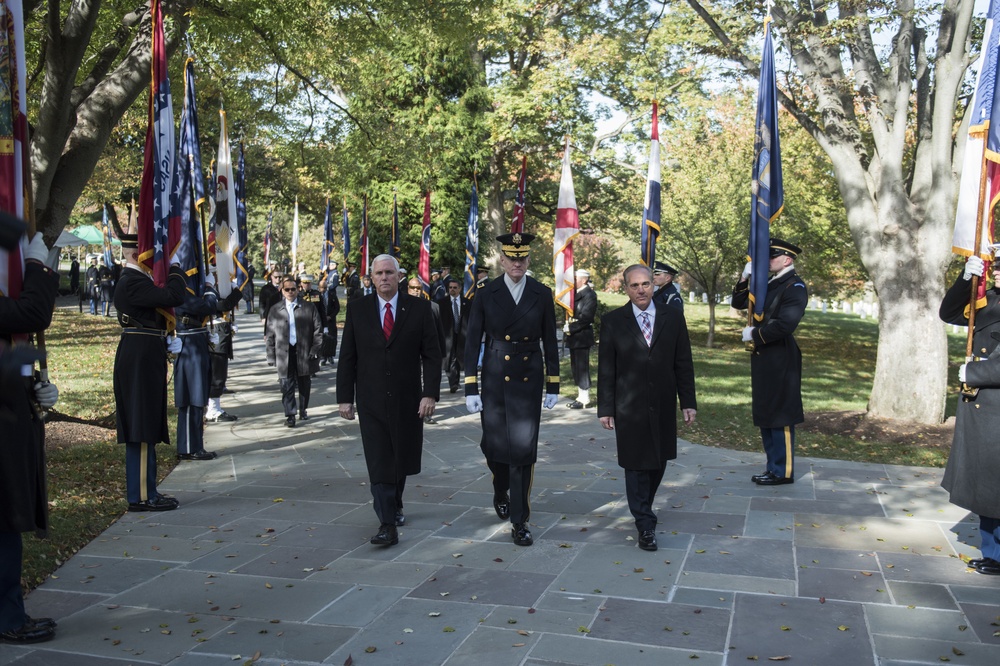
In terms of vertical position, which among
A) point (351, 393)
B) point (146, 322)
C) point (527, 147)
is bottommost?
point (351, 393)

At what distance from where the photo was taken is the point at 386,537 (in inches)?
268

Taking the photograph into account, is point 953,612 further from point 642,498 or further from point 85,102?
point 85,102

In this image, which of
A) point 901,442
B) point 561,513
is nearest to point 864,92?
point 901,442

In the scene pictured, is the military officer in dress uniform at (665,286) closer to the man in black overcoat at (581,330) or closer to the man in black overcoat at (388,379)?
the man in black overcoat at (581,330)

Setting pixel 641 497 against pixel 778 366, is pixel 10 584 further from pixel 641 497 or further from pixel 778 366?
pixel 778 366

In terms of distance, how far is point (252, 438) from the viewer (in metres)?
11.5

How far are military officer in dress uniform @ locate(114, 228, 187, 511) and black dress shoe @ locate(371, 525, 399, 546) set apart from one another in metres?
2.23

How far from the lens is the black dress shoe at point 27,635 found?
4918mm

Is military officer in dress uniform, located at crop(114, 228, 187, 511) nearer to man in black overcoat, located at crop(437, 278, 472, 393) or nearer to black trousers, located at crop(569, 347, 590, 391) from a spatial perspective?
black trousers, located at crop(569, 347, 590, 391)

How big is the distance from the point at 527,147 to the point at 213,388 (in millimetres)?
17286

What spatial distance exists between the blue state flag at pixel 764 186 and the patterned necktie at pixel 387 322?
369 centimetres

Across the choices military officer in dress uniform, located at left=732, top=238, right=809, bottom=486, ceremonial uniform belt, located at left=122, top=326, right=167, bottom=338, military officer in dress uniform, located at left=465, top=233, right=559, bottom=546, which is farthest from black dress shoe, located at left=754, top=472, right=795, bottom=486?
ceremonial uniform belt, located at left=122, top=326, right=167, bottom=338

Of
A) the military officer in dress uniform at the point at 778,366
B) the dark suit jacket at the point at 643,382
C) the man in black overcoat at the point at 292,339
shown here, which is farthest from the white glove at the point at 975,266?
the man in black overcoat at the point at 292,339

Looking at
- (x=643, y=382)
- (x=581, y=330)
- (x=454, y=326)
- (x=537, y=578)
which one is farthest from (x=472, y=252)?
(x=537, y=578)
